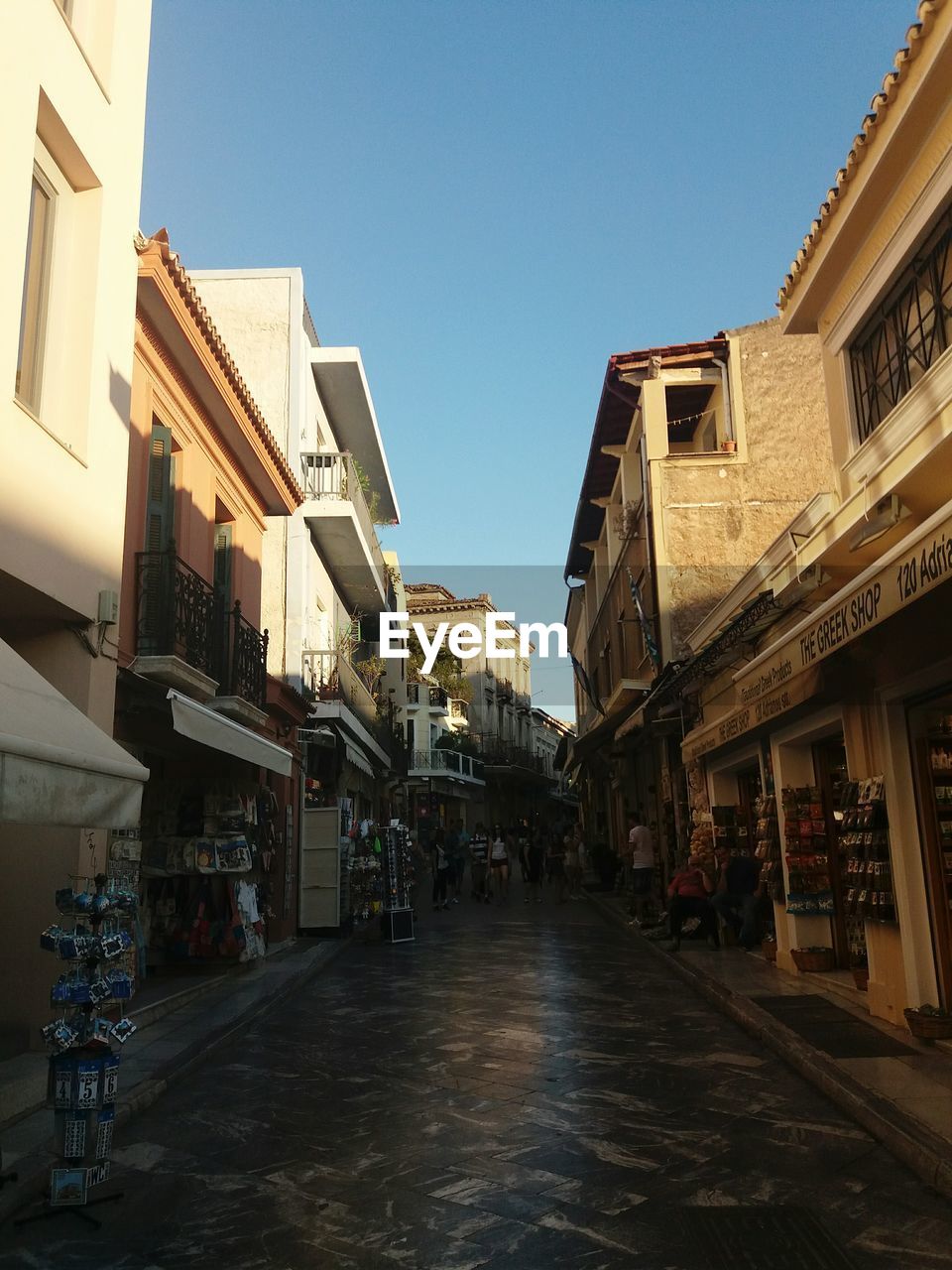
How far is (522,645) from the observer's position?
77812 mm

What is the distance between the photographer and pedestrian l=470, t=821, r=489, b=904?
2664cm

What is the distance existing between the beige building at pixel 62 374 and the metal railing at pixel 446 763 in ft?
119

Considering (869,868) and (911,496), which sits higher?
(911,496)

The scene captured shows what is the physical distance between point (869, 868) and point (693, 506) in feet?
38.2

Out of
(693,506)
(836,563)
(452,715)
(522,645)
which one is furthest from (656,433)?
(522,645)

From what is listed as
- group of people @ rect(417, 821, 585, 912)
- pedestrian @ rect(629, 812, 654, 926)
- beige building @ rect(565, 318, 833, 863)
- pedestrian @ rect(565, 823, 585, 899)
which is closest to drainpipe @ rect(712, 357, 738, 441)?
beige building @ rect(565, 318, 833, 863)

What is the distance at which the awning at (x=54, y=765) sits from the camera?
4.59m

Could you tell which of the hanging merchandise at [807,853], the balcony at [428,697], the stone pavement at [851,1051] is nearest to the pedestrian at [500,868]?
the stone pavement at [851,1051]

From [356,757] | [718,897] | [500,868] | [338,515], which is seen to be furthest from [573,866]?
[718,897]

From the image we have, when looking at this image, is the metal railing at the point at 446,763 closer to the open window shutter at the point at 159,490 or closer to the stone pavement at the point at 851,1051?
the open window shutter at the point at 159,490

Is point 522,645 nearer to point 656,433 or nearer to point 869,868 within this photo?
point 656,433

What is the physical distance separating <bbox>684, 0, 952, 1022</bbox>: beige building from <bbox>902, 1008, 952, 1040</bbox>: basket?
45 cm

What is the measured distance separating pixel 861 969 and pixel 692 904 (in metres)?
4.15

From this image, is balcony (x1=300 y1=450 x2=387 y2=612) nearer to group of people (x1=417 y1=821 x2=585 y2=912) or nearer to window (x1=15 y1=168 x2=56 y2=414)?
group of people (x1=417 y1=821 x2=585 y2=912)
